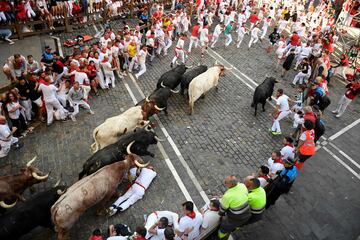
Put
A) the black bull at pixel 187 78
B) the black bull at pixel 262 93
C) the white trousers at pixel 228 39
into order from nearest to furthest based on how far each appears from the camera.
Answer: the black bull at pixel 262 93 < the black bull at pixel 187 78 < the white trousers at pixel 228 39

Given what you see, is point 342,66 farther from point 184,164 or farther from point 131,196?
point 131,196

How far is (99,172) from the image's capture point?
845 cm

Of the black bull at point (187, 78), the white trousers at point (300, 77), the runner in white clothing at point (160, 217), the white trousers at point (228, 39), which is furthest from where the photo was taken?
the white trousers at point (228, 39)

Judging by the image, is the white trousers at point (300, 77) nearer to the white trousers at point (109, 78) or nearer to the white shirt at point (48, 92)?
the white trousers at point (109, 78)

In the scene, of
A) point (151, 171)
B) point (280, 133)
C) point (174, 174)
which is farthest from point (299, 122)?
point (151, 171)

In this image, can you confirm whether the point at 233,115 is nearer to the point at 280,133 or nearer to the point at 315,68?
the point at 280,133

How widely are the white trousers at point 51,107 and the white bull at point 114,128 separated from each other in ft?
7.51

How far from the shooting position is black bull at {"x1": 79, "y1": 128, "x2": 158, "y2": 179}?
907 centimetres

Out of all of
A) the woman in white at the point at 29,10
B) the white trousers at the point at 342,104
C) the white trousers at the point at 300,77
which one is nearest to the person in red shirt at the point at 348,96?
the white trousers at the point at 342,104

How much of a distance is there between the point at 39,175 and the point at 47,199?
49.2 inches

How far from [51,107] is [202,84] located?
635 centimetres

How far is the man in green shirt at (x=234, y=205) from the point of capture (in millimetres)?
6965

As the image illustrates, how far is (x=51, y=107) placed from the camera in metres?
11.6

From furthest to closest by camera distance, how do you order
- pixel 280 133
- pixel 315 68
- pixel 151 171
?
pixel 315 68 < pixel 280 133 < pixel 151 171
